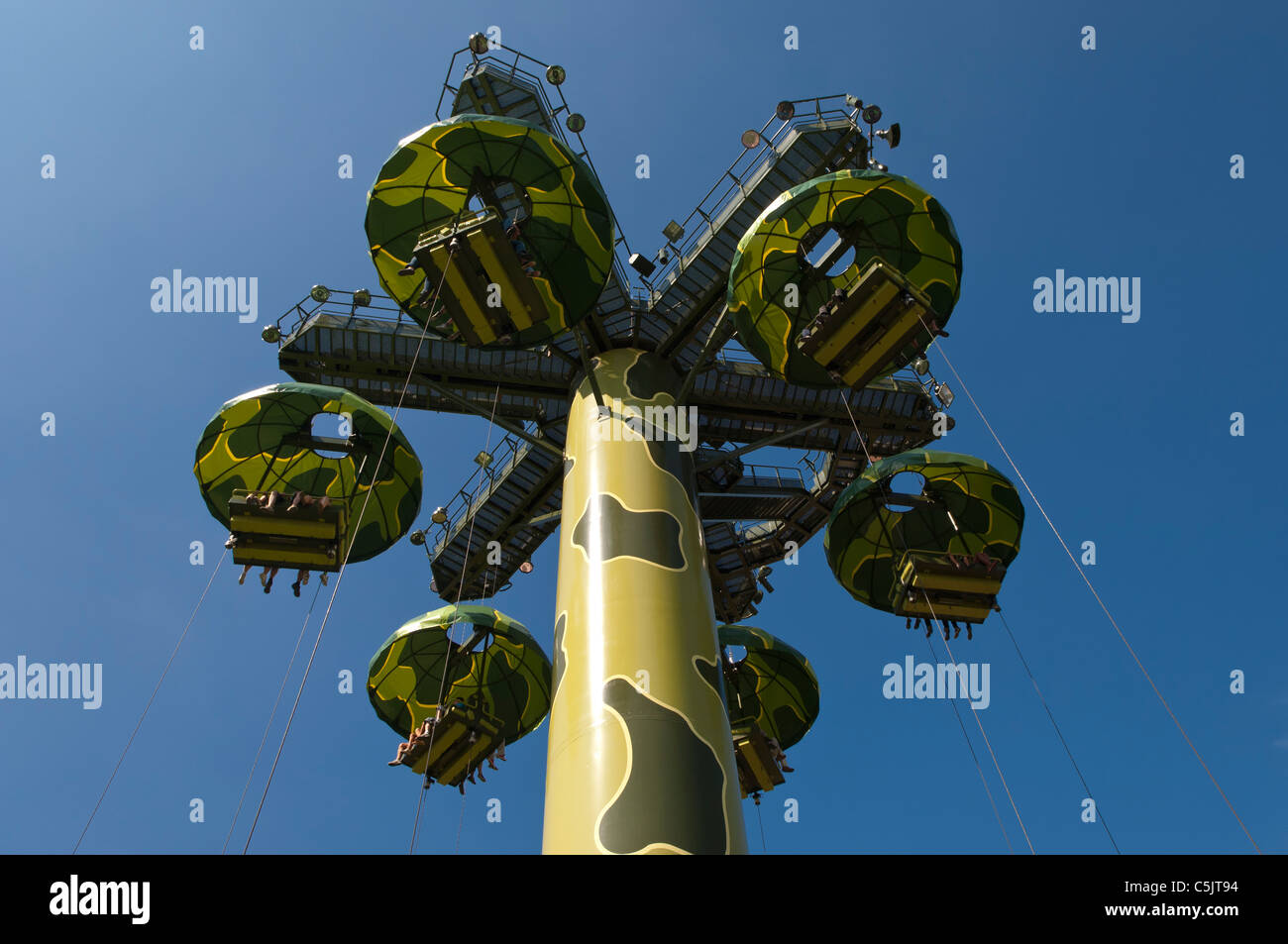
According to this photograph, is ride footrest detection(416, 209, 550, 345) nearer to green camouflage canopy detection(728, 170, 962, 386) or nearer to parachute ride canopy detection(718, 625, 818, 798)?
green camouflage canopy detection(728, 170, 962, 386)

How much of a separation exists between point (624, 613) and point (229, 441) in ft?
27.1

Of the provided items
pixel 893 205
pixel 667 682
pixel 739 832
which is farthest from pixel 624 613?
pixel 893 205

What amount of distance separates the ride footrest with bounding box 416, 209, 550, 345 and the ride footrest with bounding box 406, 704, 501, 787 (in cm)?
Result: 711

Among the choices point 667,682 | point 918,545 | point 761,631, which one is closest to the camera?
point 667,682

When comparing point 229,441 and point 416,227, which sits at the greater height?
point 416,227

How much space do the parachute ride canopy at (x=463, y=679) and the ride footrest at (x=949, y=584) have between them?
7.76 metres

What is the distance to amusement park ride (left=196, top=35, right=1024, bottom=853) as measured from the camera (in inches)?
542

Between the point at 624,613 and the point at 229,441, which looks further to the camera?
the point at 229,441

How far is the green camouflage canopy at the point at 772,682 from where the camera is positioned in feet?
71.7

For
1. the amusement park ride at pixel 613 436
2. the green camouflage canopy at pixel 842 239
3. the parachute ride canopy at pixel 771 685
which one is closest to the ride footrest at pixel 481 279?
the amusement park ride at pixel 613 436
